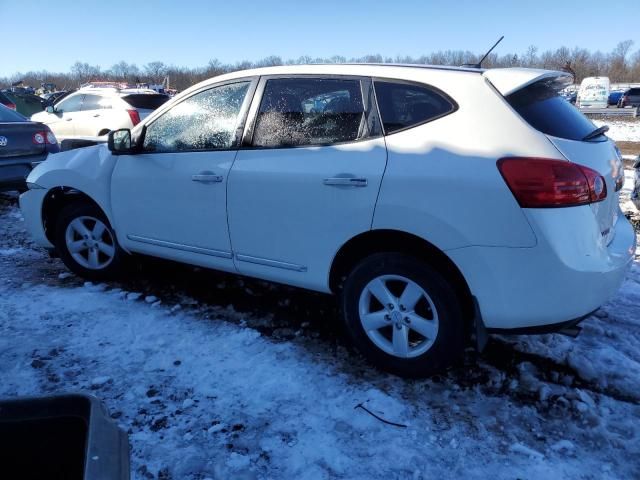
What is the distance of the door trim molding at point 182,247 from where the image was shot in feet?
11.5

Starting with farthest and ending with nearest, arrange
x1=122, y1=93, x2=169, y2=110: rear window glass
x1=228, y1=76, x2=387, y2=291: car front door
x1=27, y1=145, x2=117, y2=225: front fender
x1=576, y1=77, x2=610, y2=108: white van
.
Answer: x1=576, y1=77, x2=610, y2=108: white van
x1=122, y1=93, x2=169, y2=110: rear window glass
x1=27, y1=145, x2=117, y2=225: front fender
x1=228, y1=76, x2=387, y2=291: car front door

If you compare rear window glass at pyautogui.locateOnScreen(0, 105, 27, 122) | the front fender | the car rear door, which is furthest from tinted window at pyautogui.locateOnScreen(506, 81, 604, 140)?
the car rear door

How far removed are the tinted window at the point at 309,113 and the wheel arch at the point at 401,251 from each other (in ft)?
1.97

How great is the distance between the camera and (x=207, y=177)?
3.35 metres

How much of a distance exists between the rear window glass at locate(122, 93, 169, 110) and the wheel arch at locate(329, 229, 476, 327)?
997cm

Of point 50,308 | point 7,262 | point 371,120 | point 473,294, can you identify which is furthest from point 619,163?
point 7,262

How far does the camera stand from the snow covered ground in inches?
90.9

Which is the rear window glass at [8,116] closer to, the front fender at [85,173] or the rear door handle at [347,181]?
the front fender at [85,173]

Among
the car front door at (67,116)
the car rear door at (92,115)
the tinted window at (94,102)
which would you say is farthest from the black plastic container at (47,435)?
the car front door at (67,116)

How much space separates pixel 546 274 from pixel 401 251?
0.76 meters

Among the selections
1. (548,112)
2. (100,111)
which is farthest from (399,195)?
(100,111)

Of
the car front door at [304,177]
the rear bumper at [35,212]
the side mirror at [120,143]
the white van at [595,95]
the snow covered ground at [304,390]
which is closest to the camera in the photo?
the snow covered ground at [304,390]

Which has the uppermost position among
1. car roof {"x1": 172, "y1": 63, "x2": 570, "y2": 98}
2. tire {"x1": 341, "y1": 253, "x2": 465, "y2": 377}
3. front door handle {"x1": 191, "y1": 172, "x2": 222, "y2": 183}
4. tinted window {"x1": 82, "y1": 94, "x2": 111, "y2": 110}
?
tinted window {"x1": 82, "y1": 94, "x2": 111, "y2": 110}

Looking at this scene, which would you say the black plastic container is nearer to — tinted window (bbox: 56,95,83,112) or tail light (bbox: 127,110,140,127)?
tail light (bbox: 127,110,140,127)
